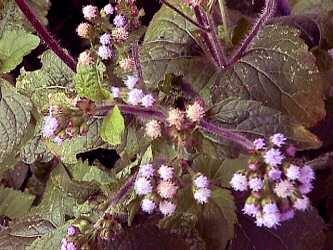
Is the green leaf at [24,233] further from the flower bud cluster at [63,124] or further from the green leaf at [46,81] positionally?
the flower bud cluster at [63,124]

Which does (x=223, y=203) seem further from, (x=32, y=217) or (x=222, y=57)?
(x=32, y=217)

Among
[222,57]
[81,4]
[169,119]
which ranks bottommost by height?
[81,4]

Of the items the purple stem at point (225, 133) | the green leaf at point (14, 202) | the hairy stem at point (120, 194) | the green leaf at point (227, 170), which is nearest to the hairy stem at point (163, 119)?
Answer: the purple stem at point (225, 133)

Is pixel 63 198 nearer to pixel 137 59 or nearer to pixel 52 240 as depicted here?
pixel 52 240

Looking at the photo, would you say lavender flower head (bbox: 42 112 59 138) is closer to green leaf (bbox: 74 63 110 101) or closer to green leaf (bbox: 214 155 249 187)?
green leaf (bbox: 74 63 110 101)

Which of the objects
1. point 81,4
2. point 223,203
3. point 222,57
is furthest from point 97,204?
point 81,4

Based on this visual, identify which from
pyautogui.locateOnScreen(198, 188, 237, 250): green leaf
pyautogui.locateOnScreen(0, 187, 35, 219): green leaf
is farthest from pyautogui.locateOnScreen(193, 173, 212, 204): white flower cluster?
pyautogui.locateOnScreen(0, 187, 35, 219): green leaf
